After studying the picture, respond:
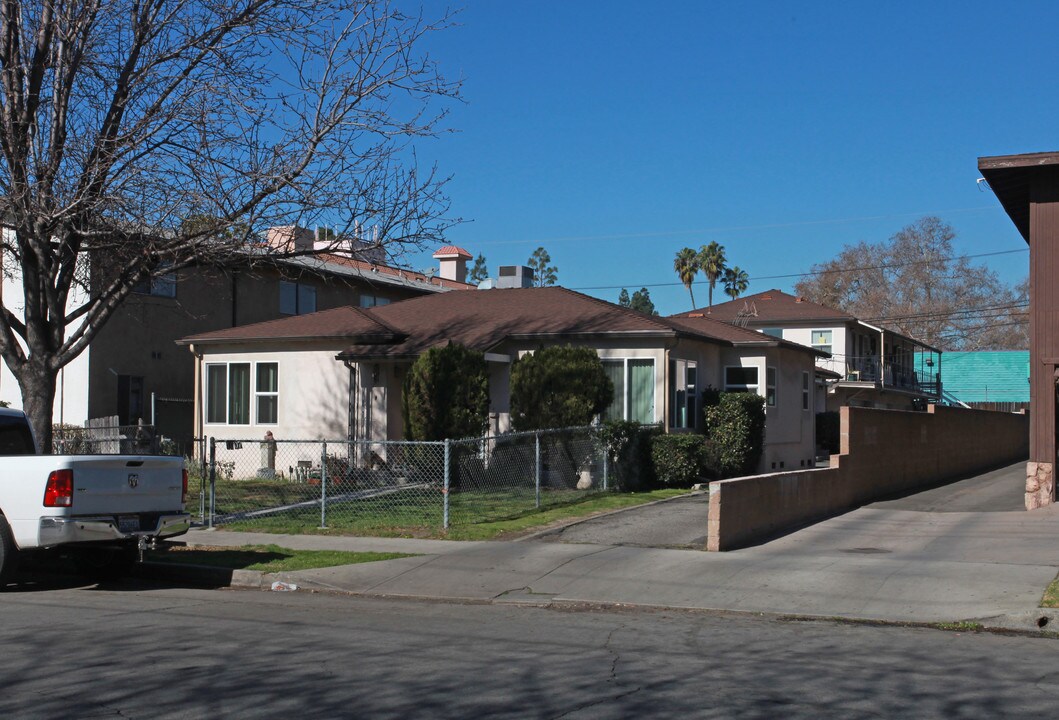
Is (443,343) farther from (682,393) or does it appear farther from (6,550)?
(6,550)

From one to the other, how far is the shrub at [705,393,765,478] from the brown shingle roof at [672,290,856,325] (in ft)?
61.7

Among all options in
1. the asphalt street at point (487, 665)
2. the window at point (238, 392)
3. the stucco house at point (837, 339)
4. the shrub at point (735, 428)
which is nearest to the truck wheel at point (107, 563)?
the asphalt street at point (487, 665)

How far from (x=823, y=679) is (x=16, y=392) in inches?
1042

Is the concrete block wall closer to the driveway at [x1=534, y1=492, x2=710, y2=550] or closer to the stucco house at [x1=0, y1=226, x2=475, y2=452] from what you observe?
the driveway at [x1=534, y1=492, x2=710, y2=550]

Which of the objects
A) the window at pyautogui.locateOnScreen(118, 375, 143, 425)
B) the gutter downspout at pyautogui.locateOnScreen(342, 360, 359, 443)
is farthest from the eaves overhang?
the window at pyautogui.locateOnScreen(118, 375, 143, 425)

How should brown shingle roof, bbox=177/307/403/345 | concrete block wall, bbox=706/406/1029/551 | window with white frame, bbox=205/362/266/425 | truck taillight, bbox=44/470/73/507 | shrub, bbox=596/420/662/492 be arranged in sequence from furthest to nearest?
window with white frame, bbox=205/362/266/425, brown shingle roof, bbox=177/307/403/345, shrub, bbox=596/420/662/492, concrete block wall, bbox=706/406/1029/551, truck taillight, bbox=44/470/73/507

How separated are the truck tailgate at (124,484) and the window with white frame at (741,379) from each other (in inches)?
674

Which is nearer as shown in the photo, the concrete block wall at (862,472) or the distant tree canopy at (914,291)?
the concrete block wall at (862,472)

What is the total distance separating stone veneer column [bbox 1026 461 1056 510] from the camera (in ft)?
61.7

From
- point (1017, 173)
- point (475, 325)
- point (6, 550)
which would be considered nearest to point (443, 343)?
point (475, 325)

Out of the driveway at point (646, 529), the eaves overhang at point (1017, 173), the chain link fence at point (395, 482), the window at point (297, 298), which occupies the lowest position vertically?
the driveway at point (646, 529)

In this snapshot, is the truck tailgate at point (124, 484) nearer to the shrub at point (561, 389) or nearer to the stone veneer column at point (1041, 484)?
the shrub at point (561, 389)

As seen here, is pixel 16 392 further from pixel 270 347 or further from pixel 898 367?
pixel 898 367

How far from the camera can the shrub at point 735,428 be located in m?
23.5
